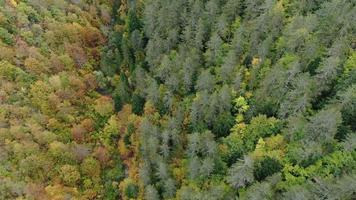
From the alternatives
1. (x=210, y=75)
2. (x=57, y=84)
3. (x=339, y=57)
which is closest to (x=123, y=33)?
(x=57, y=84)

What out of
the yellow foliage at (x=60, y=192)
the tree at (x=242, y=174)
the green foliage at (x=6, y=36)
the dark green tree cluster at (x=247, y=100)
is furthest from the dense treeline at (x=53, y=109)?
the tree at (x=242, y=174)

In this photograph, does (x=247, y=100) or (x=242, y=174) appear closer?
(x=242, y=174)

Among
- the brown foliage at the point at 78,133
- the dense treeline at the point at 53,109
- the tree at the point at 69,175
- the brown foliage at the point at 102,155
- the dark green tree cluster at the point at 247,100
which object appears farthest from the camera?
the brown foliage at the point at 78,133

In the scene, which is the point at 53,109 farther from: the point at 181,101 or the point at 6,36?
the point at 181,101

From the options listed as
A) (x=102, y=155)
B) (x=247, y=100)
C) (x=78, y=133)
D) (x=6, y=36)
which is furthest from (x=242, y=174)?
(x=6, y=36)

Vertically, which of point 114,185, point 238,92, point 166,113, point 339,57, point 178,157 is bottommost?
point 114,185

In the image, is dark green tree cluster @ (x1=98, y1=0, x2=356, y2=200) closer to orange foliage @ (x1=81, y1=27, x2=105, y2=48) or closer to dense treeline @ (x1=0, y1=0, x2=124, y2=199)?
dense treeline @ (x1=0, y1=0, x2=124, y2=199)

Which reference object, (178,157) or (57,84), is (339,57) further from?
(57,84)

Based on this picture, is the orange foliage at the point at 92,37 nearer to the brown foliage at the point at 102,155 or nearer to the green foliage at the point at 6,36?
the green foliage at the point at 6,36
